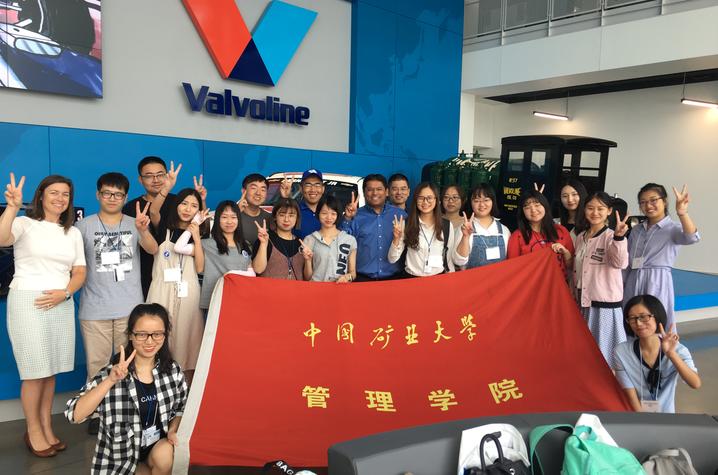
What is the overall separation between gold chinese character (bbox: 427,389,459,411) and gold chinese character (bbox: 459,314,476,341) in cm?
38

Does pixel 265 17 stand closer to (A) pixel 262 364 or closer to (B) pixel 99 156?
(B) pixel 99 156

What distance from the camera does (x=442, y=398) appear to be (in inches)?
104

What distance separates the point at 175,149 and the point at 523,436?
5307 millimetres

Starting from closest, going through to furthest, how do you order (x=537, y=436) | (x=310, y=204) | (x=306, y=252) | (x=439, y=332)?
Answer: (x=537, y=436)
(x=439, y=332)
(x=306, y=252)
(x=310, y=204)

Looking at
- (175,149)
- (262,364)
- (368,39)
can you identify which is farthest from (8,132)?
(368,39)

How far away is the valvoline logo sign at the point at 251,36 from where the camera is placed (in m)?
6.27

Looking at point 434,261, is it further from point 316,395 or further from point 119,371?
point 119,371

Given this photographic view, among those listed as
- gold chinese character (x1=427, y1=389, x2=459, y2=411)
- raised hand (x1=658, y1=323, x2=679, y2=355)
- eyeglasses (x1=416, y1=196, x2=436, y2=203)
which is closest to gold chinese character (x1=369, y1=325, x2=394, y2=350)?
gold chinese character (x1=427, y1=389, x2=459, y2=411)

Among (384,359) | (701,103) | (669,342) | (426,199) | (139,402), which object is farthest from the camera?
(701,103)

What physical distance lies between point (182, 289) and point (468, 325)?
5.28 ft

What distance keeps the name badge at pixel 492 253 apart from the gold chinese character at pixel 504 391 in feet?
3.04

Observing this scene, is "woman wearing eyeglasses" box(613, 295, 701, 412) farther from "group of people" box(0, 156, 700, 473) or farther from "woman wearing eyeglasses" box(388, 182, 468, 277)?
"woman wearing eyeglasses" box(388, 182, 468, 277)

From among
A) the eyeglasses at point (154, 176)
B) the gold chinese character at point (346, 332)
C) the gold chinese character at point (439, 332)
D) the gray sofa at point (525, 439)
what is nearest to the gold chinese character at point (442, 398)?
the gold chinese character at point (439, 332)

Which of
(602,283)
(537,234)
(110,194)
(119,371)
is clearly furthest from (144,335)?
(602,283)
